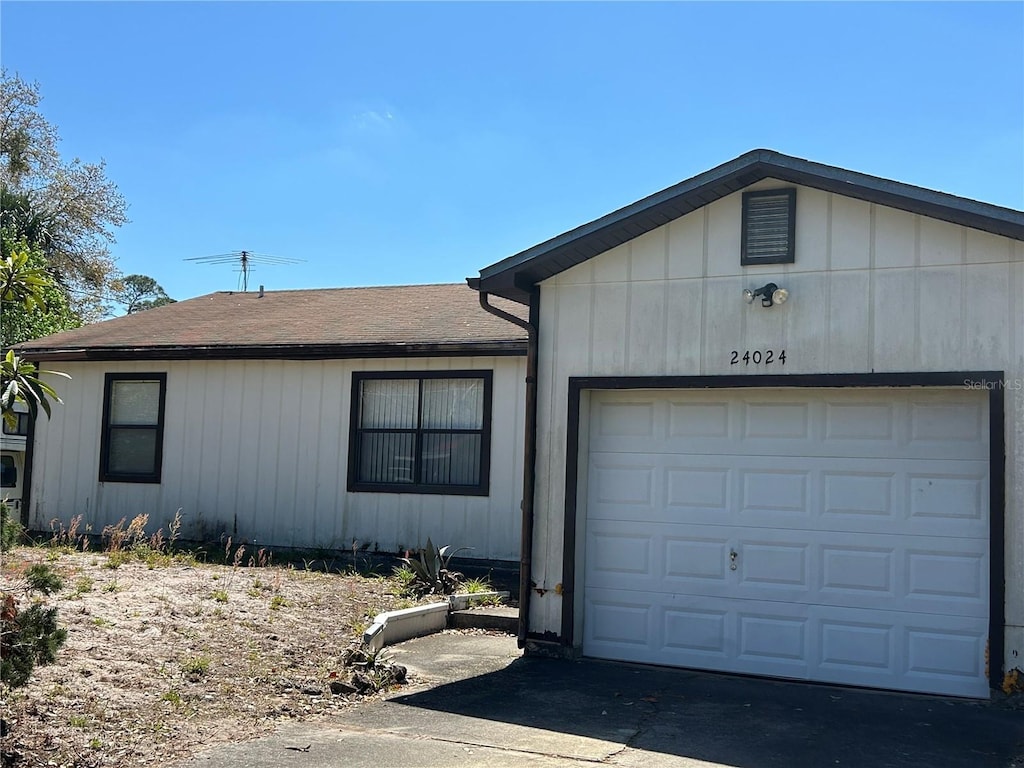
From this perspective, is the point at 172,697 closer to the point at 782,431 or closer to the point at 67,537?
the point at 782,431

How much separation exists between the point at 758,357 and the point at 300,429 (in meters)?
7.85

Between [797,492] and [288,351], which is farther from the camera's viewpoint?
[288,351]

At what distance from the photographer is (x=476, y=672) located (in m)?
8.49

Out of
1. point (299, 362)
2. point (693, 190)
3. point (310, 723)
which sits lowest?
point (310, 723)

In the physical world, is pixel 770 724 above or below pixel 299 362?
below

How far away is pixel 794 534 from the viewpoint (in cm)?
852

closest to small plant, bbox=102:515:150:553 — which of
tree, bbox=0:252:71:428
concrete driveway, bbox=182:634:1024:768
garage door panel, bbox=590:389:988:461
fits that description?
concrete driveway, bbox=182:634:1024:768

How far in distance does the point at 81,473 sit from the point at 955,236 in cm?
1314

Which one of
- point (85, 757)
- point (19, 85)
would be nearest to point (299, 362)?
point (85, 757)

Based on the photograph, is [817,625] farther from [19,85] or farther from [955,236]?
[19,85]

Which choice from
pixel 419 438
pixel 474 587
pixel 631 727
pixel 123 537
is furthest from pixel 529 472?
pixel 123 537

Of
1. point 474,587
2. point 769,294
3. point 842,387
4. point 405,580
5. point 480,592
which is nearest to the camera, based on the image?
point 842,387
